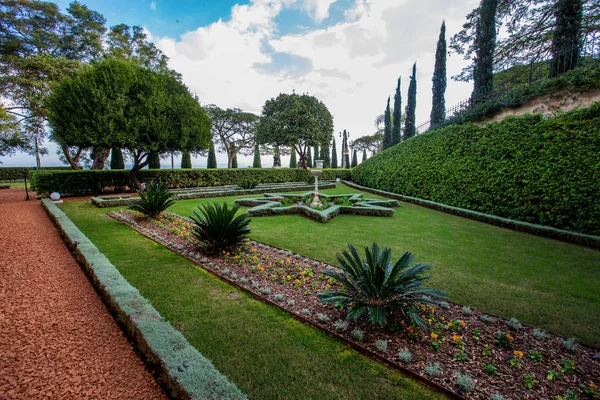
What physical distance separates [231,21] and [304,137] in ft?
54.2

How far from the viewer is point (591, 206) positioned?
240 inches

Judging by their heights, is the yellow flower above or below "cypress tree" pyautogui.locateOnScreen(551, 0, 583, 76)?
below

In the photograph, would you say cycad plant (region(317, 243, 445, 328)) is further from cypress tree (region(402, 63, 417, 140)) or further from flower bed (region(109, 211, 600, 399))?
cypress tree (region(402, 63, 417, 140))

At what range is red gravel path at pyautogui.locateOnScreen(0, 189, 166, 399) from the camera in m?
1.85

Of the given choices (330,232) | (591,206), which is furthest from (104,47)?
(591,206)

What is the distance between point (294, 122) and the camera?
82.1ft

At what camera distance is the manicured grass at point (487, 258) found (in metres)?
3.02

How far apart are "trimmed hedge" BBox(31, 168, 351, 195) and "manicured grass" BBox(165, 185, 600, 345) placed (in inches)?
391

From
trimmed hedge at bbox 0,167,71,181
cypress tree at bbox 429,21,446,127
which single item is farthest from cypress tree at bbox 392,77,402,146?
trimmed hedge at bbox 0,167,71,181

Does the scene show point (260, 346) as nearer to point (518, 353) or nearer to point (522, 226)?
point (518, 353)

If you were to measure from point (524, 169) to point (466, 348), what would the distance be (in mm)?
7504

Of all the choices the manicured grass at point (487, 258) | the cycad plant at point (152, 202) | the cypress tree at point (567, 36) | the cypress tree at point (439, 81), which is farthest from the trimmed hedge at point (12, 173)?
the cypress tree at point (567, 36)

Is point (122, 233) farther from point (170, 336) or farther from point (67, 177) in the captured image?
point (67, 177)

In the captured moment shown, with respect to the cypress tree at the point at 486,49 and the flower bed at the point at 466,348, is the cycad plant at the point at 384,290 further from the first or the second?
the cypress tree at the point at 486,49
